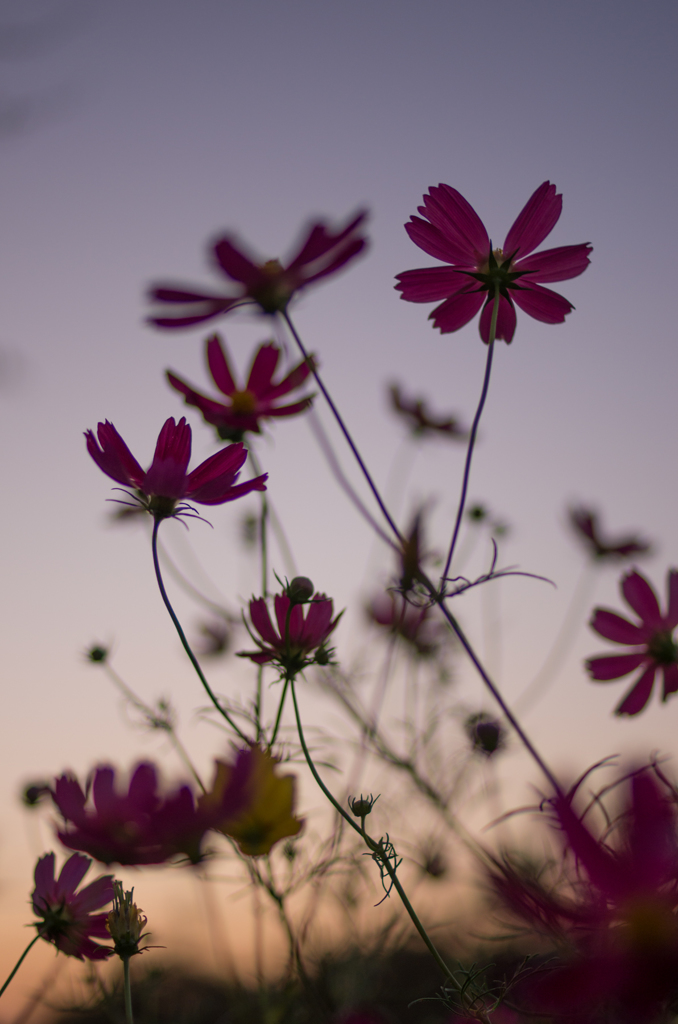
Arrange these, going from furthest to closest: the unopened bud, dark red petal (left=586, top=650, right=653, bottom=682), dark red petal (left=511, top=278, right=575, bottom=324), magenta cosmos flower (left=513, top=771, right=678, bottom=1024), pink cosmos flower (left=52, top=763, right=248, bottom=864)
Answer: dark red petal (left=586, top=650, right=653, bottom=682) → dark red petal (left=511, top=278, right=575, bottom=324) → the unopened bud → pink cosmos flower (left=52, top=763, right=248, bottom=864) → magenta cosmos flower (left=513, top=771, right=678, bottom=1024)

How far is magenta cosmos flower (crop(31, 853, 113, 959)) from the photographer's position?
48 cm

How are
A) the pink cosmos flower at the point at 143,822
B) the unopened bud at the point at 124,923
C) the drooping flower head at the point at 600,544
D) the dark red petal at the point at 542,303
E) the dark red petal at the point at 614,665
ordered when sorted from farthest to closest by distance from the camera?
the drooping flower head at the point at 600,544 → the dark red petal at the point at 614,665 → the dark red petal at the point at 542,303 → the unopened bud at the point at 124,923 → the pink cosmos flower at the point at 143,822

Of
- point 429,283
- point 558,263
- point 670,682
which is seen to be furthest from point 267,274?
point 670,682

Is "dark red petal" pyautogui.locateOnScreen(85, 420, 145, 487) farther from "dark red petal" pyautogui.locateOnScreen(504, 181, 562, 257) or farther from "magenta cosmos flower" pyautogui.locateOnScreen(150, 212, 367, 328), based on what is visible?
"dark red petal" pyautogui.locateOnScreen(504, 181, 562, 257)

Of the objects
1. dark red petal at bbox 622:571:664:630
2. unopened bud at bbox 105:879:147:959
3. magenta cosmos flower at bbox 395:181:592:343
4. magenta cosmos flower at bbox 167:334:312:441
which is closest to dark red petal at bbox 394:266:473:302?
magenta cosmos flower at bbox 395:181:592:343

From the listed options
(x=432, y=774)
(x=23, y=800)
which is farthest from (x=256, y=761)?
(x=432, y=774)

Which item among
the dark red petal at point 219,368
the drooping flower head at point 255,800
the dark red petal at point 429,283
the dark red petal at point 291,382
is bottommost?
the drooping flower head at point 255,800

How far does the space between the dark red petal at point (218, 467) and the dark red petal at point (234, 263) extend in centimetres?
14

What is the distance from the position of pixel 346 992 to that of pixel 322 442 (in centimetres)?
93

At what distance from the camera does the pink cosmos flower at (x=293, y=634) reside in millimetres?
537

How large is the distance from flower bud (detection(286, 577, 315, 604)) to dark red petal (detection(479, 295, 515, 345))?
10.5 inches

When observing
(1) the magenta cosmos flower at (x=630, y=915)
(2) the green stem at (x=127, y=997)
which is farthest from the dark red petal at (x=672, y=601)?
(2) the green stem at (x=127, y=997)

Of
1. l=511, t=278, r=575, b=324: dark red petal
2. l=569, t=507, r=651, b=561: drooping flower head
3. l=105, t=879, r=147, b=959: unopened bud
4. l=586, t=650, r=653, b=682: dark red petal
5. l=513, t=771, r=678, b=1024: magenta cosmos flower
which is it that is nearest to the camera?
l=513, t=771, r=678, b=1024: magenta cosmos flower

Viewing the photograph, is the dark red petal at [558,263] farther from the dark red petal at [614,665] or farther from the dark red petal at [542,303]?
the dark red petal at [614,665]
